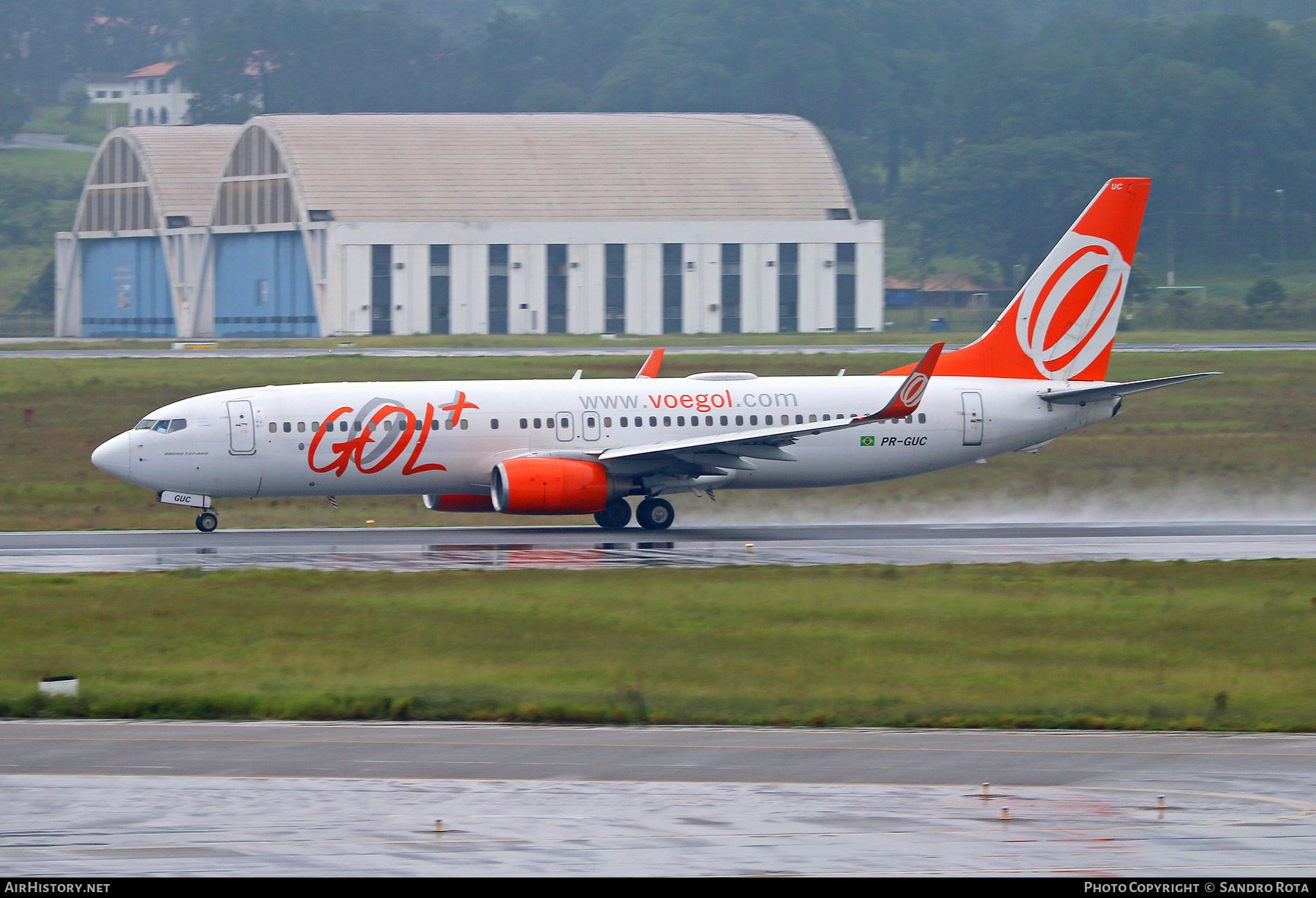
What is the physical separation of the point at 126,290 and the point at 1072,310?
93.0 m

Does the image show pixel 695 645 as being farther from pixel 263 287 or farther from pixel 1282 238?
→ pixel 1282 238

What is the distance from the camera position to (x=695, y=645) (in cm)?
2655

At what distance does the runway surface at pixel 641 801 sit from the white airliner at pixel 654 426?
64.1 feet

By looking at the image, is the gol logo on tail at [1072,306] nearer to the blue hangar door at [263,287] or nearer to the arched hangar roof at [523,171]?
the arched hangar roof at [523,171]

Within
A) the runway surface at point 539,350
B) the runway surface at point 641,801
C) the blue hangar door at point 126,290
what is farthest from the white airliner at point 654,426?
the blue hangar door at point 126,290

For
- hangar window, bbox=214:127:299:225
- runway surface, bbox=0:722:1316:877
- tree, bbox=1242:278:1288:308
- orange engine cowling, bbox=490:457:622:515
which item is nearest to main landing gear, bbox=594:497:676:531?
orange engine cowling, bbox=490:457:622:515

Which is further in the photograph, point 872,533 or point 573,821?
point 872,533

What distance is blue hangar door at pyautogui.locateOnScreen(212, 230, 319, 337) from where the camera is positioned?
107 metres

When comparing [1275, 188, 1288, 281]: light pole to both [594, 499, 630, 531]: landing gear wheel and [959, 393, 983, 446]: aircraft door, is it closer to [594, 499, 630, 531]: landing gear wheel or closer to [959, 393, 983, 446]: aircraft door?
[959, 393, 983, 446]: aircraft door

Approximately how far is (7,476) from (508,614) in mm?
28688

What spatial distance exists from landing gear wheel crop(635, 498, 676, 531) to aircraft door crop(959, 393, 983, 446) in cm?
775
